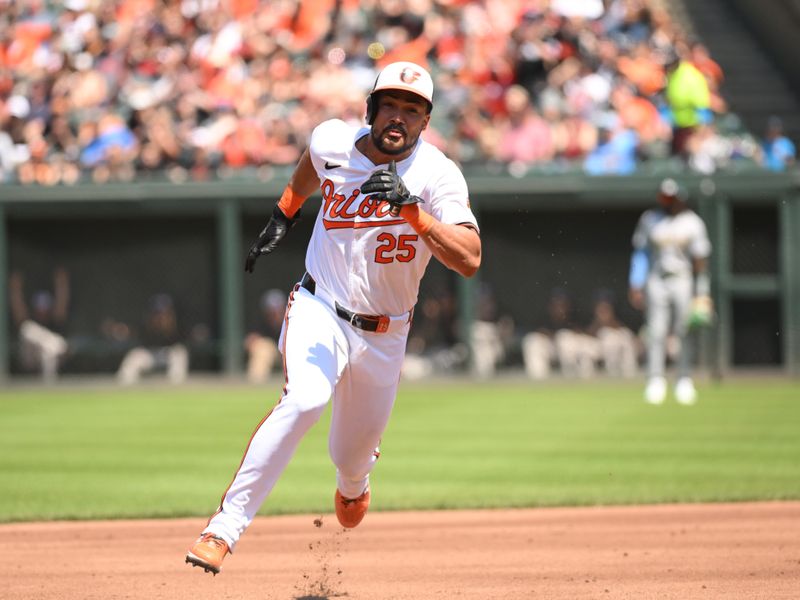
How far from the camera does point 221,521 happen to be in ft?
16.4

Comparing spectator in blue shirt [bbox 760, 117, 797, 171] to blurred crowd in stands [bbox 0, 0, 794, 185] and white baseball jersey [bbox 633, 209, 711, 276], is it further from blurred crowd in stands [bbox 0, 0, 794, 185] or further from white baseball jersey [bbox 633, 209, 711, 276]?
white baseball jersey [bbox 633, 209, 711, 276]

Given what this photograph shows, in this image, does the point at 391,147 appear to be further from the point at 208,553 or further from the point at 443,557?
the point at 443,557

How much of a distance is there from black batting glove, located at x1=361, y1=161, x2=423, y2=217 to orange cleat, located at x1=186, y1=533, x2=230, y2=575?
1.34 meters

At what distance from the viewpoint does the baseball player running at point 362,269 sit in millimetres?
5102

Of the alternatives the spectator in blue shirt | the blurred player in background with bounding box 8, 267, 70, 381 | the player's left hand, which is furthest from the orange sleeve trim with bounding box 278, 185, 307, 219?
the spectator in blue shirt

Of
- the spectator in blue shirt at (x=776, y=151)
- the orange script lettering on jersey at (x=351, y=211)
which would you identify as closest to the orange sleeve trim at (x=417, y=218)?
the orange script lettering on jersey at (x=351, y=211)

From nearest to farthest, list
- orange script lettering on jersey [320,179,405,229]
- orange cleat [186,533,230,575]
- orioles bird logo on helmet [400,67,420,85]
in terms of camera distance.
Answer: orange cleat [186,533,230,575] < orioles bird logo on helmet [400,67,420,85] < orange script lettering on jersey [320,179,405,229]

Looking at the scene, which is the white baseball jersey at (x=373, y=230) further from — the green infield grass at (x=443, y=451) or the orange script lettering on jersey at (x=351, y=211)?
the green infield grass at (x=443, y=451)

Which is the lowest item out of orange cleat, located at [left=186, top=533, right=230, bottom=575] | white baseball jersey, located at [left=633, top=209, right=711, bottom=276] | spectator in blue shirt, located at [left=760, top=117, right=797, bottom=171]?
orange cleat, located at [left=186, top=533, right=230, bottom=575]

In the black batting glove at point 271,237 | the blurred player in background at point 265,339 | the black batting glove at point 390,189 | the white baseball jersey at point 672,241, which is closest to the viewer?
the black batting glove at point 390,189

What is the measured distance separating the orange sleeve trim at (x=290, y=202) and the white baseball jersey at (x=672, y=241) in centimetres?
800

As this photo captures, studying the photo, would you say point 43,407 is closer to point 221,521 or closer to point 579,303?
point 579,303

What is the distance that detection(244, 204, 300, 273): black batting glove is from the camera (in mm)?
5902

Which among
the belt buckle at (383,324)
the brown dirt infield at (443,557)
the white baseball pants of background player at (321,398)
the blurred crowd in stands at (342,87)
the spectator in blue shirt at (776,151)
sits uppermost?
the blurred crowd in stands at (342,87)
